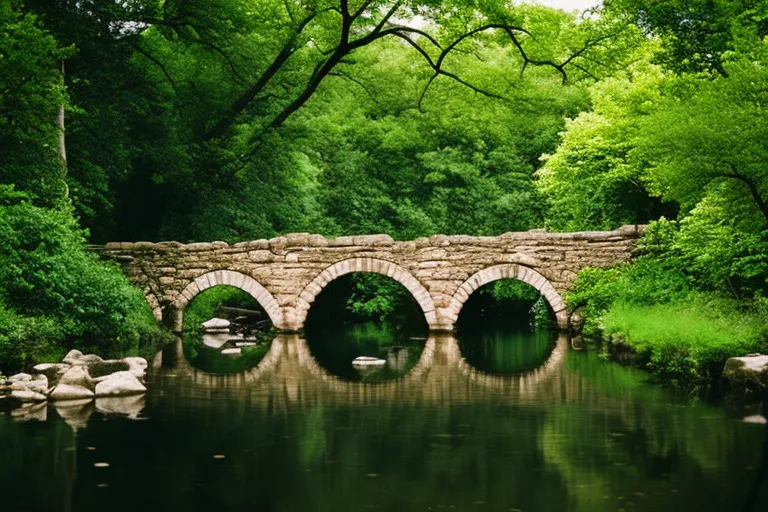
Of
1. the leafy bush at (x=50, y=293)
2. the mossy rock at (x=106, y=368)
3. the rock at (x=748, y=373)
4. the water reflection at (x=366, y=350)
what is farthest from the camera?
the water reflection at (x=366, y=350)

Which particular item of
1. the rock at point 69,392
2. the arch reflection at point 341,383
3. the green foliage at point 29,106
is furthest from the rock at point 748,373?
the green foliage at point 29,106

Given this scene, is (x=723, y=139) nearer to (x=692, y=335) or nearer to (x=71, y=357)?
(x=692, y=335)

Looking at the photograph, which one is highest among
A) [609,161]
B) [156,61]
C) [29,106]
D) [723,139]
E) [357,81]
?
[357,81]

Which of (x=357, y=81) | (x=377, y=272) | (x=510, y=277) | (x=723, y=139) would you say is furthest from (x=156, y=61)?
(x=723, y=139)

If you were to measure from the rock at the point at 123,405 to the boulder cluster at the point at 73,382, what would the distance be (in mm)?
225

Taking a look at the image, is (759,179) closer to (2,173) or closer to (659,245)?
(659,245)

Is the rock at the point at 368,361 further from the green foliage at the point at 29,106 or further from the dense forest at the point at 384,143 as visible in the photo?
the green foliage at the point at 29,106

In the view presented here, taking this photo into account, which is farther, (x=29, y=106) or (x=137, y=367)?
(x=29, y=106)

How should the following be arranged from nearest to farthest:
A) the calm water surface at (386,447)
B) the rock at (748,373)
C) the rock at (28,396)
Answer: the calm water surface at (386,447) → the rock at (748,373) → the rock at (28,396)

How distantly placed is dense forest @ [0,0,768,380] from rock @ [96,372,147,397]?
164 cm

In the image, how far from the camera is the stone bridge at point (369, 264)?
815 inches

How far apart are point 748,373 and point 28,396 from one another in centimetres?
867

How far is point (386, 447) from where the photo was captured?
9758mm

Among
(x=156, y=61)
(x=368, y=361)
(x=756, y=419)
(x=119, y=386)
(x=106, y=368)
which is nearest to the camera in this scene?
(x=756, y=419)
